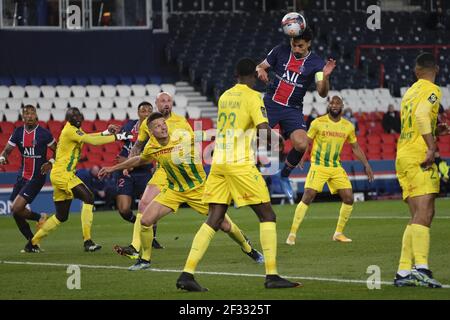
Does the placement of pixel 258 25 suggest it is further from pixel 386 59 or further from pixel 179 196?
pixel 179 196

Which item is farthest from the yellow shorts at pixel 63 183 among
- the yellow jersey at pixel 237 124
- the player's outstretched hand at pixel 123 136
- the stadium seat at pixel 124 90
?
the stadium seat at pixel 124 90

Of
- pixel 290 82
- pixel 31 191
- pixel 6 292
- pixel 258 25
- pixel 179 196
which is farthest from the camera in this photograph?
pixel 258 25

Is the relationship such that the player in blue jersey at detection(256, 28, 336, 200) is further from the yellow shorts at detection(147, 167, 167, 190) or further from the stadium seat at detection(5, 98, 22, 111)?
the stadium seat at detection(5, 98, 22, 111)

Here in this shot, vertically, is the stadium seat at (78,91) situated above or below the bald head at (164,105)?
below

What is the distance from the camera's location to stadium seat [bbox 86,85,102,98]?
3831 cm

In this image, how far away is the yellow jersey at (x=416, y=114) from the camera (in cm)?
1248

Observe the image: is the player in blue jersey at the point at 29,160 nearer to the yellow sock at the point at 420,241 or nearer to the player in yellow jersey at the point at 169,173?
the player in yellow jersey at the point at 169,173

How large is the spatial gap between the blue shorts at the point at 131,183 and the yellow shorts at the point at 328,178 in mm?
2934

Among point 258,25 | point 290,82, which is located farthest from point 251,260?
point 258,25

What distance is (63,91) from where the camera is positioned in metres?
38.0

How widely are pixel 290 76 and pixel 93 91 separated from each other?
2194 centimetres

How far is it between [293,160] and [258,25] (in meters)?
26.1

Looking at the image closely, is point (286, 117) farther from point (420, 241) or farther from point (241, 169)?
point (420, 241)

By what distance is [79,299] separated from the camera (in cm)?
1217
